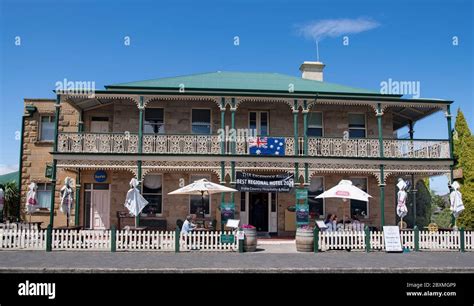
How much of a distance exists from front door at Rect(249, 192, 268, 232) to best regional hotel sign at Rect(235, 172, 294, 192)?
7.58 feet

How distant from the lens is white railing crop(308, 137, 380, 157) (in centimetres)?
1914

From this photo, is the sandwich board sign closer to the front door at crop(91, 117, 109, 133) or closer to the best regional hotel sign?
the best regional hotel sign

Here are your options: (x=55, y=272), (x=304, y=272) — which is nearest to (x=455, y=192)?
(x=304, y=272)

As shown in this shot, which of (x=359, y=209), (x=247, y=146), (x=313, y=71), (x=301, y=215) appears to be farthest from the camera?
(x=313, y=71)

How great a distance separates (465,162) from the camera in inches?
912

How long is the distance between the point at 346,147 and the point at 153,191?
8.82m

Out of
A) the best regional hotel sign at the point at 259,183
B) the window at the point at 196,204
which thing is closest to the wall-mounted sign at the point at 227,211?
the best regional hotel sign at the point at 259,183

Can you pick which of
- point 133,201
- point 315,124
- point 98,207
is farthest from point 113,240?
point 315,124

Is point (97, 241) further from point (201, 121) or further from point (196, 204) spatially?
point (201, 121)

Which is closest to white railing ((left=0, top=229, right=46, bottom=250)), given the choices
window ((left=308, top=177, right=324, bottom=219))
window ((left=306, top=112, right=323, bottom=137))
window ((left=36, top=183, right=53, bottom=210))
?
window ((left=36, top=183, right=53, bottom=210))
